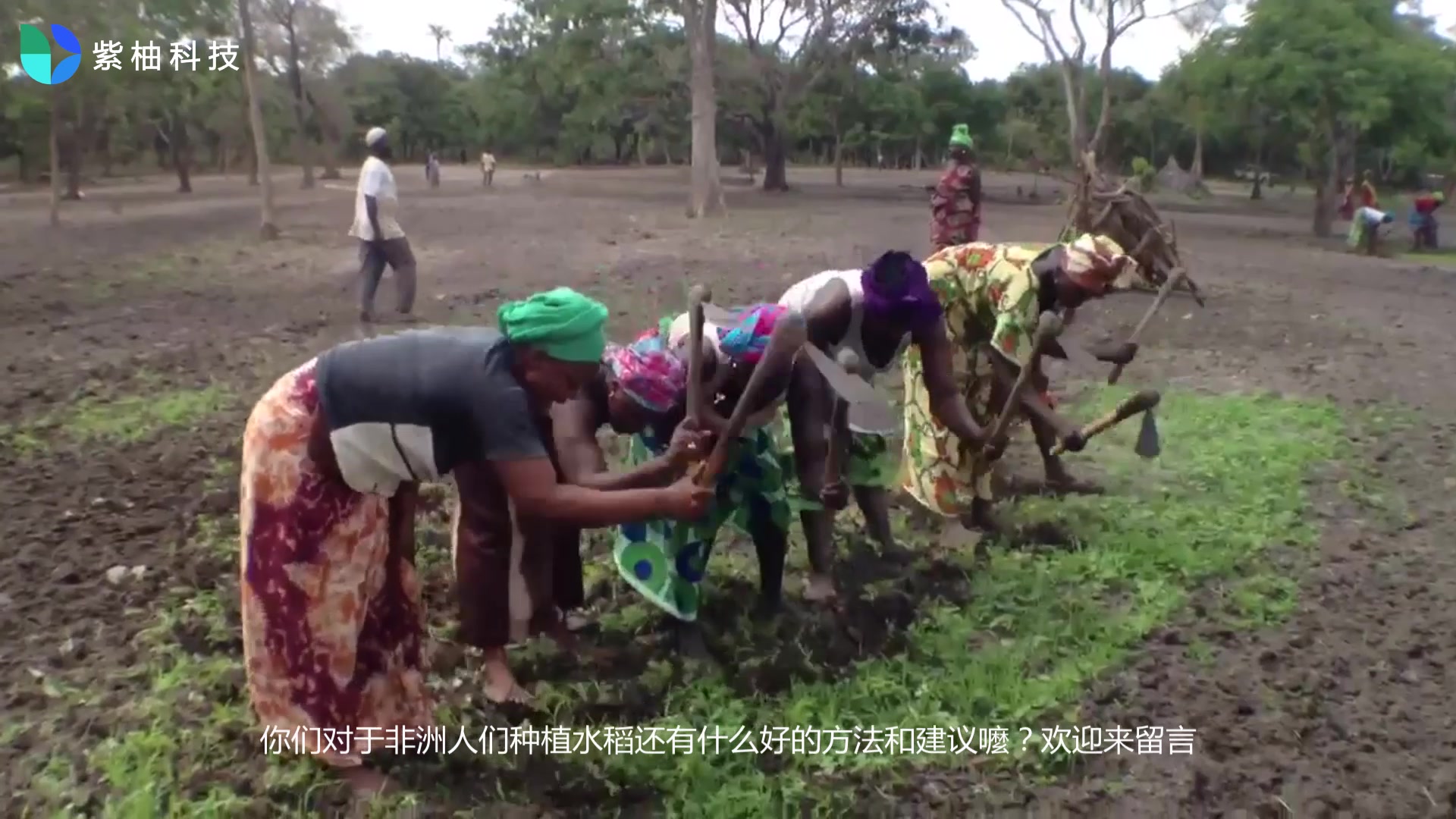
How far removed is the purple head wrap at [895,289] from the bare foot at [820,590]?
0.90 m

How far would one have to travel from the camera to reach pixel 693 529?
145 inches

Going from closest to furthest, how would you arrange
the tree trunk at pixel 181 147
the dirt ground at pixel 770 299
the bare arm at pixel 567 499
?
1. the bare arm at pixel 567 499
2. the dirt ground at pixel 770 299
3. the tree trunk at pixel 181 147

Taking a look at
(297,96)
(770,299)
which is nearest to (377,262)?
(770,299)

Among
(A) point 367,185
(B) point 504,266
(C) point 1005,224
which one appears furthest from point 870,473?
(C) point 1005,224

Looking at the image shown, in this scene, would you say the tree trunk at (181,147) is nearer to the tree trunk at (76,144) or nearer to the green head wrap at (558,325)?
the tree trunk at (76,144)

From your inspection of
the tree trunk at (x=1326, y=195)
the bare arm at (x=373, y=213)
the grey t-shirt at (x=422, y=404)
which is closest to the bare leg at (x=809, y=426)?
the grey t-shirt at (x=422, y=404)

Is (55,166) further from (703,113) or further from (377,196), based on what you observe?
(377,196)

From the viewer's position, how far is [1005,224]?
20.4 m

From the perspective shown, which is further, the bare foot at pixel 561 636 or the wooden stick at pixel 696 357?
the bare foot at pixel 561 636

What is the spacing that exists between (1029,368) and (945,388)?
1.17ft

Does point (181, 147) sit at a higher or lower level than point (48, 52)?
lower

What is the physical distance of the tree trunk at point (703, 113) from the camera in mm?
21750

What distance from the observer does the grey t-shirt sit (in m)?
2.68

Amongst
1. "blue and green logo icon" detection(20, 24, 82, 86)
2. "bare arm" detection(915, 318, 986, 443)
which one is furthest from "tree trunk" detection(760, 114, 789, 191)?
"bare arm" detection(915, 318, 986, 443)
